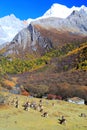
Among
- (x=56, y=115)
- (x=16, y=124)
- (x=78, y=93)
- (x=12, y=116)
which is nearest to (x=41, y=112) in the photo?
(x=56, y=115)

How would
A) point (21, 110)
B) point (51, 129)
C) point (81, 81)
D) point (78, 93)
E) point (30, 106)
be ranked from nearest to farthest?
point (51, 129) → point (21, 110) → point (30, 106) → point (78, 93) → point (81, 81)

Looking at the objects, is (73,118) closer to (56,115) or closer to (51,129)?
(56,115)

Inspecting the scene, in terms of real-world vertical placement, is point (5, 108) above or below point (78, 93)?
below

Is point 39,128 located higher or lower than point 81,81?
lower

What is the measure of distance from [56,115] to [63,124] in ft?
22.8

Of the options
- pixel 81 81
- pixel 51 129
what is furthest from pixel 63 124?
pixel 81 81

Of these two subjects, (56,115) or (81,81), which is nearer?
(56,115)

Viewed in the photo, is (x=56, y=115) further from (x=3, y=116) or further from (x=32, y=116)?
(x=3, y=116)

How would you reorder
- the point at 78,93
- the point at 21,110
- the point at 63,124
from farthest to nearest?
the point at 78,93 → the point at 21,110 → the point at 63,124

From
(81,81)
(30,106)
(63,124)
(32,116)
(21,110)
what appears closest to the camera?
(63,124)


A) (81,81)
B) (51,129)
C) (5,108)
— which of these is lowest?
(51,129)

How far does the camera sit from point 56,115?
Result: 4928cm

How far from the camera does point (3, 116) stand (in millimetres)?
44219

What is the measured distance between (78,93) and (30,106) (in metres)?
50.4
